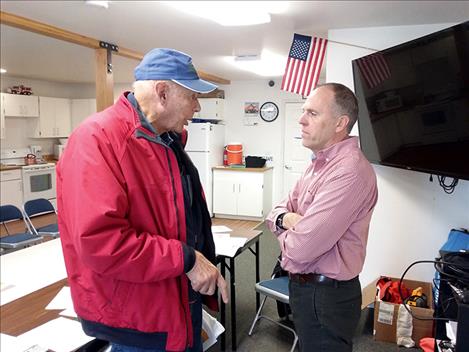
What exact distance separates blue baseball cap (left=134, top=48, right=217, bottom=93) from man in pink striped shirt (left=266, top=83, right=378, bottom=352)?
0.56 meters

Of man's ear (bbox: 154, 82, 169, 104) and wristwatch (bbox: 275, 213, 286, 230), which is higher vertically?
man's ear (bbox: 154, 82, 169, 104)

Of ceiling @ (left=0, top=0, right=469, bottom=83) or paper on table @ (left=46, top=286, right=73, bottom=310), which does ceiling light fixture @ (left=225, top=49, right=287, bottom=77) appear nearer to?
ceiling @ (left=0, top=0, right=469, bottom=83)

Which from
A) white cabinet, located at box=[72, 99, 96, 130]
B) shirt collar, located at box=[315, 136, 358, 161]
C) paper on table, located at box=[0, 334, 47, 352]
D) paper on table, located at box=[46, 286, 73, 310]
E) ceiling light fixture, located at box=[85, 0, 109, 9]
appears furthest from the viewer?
white cabinet, located at box=[72, 99, 96, 130]

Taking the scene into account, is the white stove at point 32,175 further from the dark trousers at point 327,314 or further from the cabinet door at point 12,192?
the dark trousers at point 327,314

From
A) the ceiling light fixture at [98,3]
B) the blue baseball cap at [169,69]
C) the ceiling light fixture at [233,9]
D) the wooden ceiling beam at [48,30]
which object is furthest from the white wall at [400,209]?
the blue baseball cap at [169,69]

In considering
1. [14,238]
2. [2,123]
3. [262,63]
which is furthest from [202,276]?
[2,123]

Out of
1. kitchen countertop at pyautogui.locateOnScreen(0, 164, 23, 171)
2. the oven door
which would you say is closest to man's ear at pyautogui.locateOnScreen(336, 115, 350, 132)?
the oven door

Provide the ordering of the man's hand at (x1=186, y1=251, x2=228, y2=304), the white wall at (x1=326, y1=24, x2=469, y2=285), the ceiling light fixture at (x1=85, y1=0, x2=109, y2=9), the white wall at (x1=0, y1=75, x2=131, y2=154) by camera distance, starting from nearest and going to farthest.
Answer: the man's hand at (x1=186, y1=251, x2=228, y2=304) < the ceiling light fixture at (x1=85, y1=0, x2=109, y2=9) < the white wall at (x1=326, y1=24, x2=469, y2=285) < the white wall at (x1=0, y1=75, x2=131, y2=154)

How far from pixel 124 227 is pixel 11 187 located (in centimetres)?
679

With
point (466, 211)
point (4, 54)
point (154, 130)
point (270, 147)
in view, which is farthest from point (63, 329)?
point (270, 147)

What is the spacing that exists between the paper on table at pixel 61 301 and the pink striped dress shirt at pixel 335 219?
1.04 meters

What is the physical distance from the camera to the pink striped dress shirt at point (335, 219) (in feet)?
4.34

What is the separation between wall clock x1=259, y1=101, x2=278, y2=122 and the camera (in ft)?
22.2

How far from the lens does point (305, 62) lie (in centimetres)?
339
